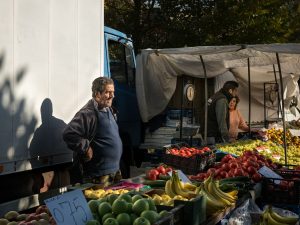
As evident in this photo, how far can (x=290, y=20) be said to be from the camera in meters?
17.3

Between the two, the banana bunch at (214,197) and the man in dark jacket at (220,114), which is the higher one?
the man in dark jacket at (220,114)

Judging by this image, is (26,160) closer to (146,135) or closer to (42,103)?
(42,103)

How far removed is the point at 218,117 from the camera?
9.11 m

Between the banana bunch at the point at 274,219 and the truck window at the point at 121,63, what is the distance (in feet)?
16.2

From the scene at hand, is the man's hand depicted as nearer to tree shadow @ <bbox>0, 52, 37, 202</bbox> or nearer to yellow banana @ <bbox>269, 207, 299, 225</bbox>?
tree shadow @ <bbox>0, 52, 37, 202</bbox>

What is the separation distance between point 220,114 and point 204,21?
8.23 metres

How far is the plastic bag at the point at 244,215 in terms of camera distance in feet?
11.8

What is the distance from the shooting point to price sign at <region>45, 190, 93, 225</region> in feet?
8.77

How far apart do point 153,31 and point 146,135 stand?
938 centimetres

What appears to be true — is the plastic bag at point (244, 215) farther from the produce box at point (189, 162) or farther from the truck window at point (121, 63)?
the truck window at point (121, 63)

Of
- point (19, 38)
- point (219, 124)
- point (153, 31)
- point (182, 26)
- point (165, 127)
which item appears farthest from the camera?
point (153, 31)

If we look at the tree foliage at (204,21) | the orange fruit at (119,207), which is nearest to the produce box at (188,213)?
the orange fruit at (119,207)

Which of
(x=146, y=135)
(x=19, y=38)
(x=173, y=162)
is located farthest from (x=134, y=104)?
(x=19, y=38)

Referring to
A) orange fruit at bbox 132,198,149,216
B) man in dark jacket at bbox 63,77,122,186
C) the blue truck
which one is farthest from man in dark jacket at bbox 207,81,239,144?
orange fruit at bbox 132,198,149,216
